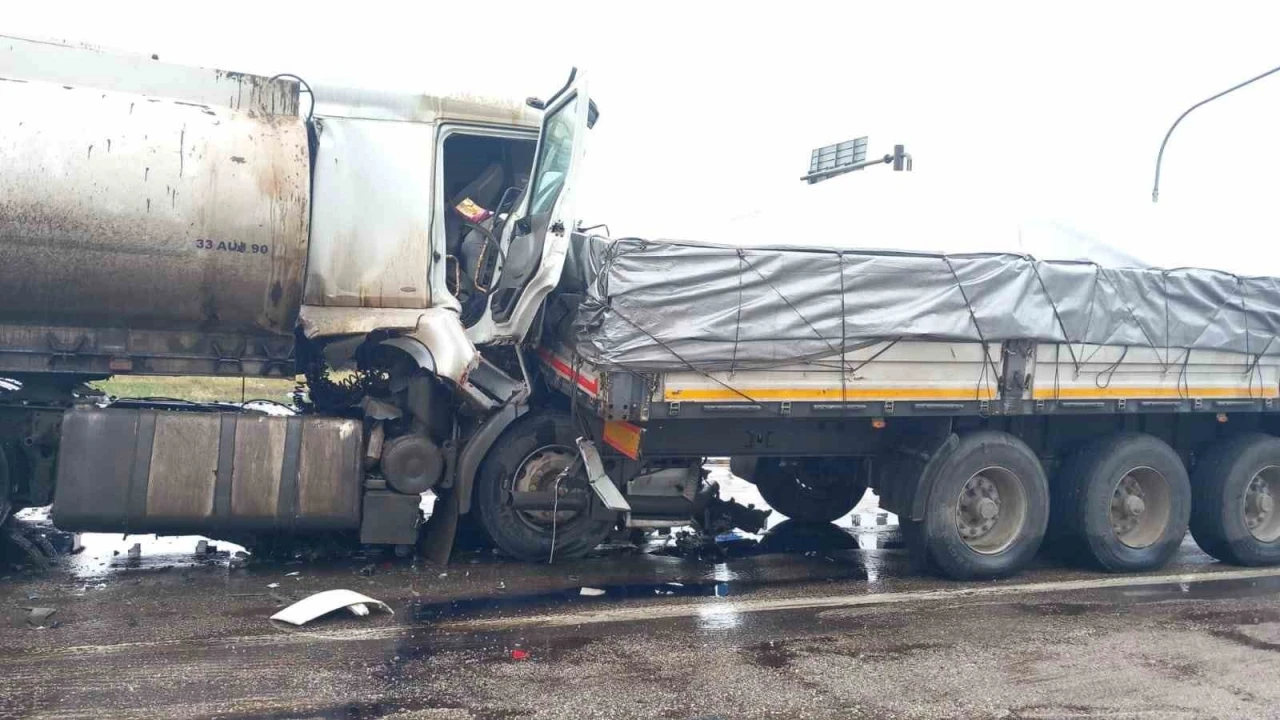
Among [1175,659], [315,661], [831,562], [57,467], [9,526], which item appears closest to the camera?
[315,661]

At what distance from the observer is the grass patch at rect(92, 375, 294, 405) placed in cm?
690

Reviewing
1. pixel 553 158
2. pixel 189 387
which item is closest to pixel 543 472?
pixel 553 158

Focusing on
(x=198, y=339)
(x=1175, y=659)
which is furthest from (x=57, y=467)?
(x=1175, y=659)

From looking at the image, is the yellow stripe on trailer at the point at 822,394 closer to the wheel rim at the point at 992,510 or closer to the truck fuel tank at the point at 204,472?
the wheel rim at the point at 992,510

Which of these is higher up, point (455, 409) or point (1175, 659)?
point (455, 409)

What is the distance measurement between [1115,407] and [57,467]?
22.6ft

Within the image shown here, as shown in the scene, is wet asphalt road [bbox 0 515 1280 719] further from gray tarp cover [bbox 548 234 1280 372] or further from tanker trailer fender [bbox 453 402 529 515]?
gray tarp cover [bbox 548 234 1280 372]

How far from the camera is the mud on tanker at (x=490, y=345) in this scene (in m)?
6.26

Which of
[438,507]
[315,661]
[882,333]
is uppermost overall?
[882,333]

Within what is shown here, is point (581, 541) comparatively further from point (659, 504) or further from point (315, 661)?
point (315, 661)

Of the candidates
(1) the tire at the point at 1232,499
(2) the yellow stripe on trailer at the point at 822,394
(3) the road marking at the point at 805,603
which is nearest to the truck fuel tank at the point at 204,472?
(3) the road marking at the point at 805,603

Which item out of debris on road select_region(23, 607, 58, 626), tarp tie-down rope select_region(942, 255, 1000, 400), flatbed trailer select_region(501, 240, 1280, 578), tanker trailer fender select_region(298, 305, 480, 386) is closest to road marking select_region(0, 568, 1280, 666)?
flatbed trailer select_region(501, 240, 1280, 578)

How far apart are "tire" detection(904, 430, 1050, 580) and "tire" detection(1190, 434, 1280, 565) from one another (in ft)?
5.37

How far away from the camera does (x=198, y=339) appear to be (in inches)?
261
